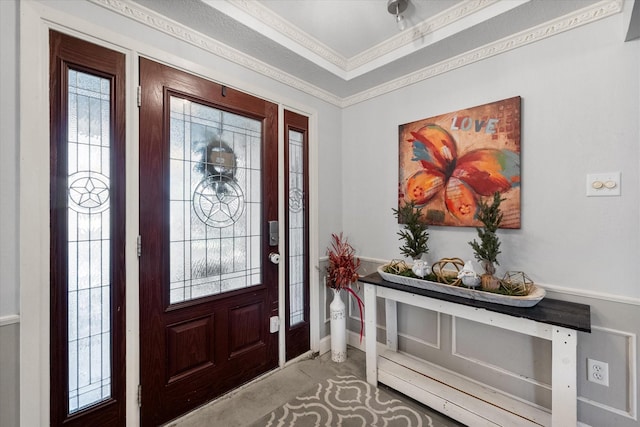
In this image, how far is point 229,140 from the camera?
1.95 m

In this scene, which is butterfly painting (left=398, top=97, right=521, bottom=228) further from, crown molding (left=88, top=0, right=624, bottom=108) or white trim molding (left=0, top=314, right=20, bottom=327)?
white trim molding (left=0, top=314, right=20, bottom=327)

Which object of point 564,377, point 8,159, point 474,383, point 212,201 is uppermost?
point 8,159

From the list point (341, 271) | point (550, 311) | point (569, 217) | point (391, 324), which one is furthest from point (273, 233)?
point (569, 217)

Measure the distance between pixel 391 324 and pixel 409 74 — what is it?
2.09 m

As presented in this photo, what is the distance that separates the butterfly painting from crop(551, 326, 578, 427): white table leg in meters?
0.68

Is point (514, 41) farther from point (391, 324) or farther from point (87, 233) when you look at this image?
point (87, 233)

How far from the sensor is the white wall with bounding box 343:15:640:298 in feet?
4.80

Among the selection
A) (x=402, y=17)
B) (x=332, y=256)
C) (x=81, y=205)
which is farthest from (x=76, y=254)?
(x=402, y=17)

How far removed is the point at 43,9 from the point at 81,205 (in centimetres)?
91

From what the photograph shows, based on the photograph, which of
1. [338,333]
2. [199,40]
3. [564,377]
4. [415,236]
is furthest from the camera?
[338,333]

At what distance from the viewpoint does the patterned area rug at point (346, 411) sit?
168 cm

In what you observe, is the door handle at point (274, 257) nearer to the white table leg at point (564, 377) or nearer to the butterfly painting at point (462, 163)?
the butterfly painting at point (462, 163)

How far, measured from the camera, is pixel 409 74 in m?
2.28

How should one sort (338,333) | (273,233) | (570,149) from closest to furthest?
(570,149)
(273,233)
(338,333)
